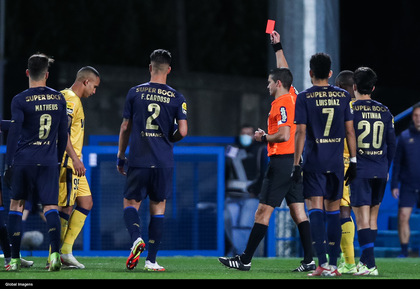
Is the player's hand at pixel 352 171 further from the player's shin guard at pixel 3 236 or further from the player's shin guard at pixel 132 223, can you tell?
the player's shin guard at pixel 3 236

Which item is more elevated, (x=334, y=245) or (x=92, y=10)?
(x=92, y=10)

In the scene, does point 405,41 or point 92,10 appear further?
point 92,10

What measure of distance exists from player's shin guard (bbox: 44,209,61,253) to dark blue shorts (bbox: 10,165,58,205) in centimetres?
13

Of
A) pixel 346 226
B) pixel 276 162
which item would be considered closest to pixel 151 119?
pixel 276 162

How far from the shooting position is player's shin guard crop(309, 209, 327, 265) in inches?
411

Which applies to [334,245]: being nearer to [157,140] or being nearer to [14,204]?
[157,140]

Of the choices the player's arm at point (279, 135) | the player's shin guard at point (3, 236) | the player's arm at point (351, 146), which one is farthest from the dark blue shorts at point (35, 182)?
the player's arm at point (351, 146)

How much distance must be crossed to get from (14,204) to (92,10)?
749 inches

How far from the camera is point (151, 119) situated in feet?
35.6

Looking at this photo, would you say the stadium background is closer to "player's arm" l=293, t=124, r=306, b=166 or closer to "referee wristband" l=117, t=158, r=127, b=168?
"referee wristband" l=117, t=158, r=127, b=168

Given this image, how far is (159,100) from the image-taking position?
10.9 meters

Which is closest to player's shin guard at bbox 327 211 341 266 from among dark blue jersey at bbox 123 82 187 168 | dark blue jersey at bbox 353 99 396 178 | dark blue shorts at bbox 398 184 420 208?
dark blue jersey at bbox 353 99 396 178

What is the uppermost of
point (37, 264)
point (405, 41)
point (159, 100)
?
point (405, 41)

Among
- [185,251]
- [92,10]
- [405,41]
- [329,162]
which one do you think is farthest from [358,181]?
[92,10]
